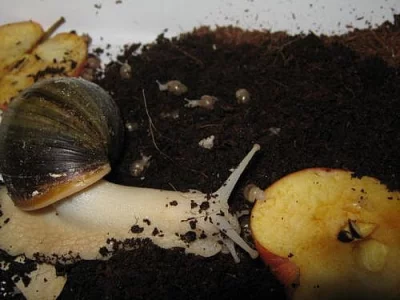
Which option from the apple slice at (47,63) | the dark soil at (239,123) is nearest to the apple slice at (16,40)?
the apple slice at (47,63)

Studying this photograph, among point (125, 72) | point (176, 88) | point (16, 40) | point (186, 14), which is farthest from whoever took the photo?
point (186, 14)

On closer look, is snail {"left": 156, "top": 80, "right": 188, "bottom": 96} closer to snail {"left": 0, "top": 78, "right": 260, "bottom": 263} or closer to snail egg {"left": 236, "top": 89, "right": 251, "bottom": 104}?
snail egg {"left": 236, "top": 89, "right": 251, "bottom": 104}

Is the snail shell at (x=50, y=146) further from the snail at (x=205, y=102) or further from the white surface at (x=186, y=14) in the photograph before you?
the white surface at (x=186, y=14)

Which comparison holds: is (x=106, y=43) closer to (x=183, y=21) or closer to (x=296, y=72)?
(x=183, y=21)

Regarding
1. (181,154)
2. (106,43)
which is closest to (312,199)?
(181,154)

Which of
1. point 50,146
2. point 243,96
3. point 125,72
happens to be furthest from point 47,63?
point 243,96

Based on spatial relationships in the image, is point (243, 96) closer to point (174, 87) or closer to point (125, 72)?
point (174, 87)

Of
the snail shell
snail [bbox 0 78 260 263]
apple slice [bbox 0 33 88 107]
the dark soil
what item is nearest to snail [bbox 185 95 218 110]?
the dark soil

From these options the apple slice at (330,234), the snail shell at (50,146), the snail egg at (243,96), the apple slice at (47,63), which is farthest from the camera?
the apple slice at (47,63)
